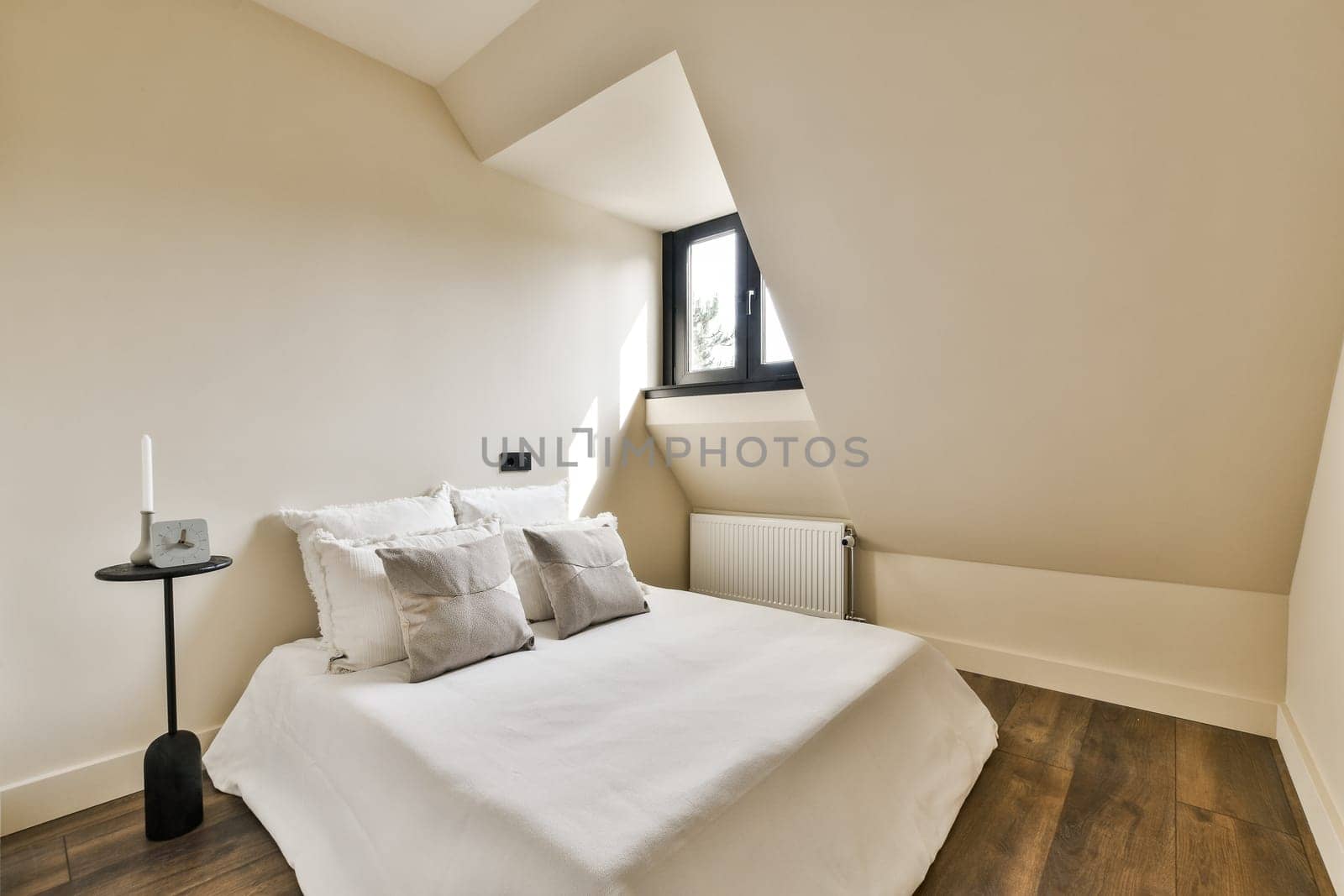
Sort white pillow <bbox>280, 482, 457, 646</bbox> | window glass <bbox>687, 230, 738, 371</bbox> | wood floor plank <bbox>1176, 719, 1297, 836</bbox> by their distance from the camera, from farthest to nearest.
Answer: window glass <bbox>687, 230, 738, 371</bbox> → white pillow <bbox>280, 482, 457, 646</bbox> → wood floor plank <bbox>1176, 719, 1297, 836</bbox>

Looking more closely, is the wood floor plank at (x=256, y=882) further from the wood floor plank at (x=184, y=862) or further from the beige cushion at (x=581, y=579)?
the beige cushion at (x=581, y=579)

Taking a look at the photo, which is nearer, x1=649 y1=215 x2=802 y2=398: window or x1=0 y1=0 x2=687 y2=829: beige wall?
x1=0 y1=0 x2=687 y2=829: beige wall

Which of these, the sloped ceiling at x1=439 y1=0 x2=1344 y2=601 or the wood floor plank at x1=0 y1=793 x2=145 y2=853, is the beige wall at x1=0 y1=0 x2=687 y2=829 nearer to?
the wood floor plank at x1=0 y1=793 x2=145 y2=853

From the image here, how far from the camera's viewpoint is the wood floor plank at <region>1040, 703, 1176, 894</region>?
5.04ft

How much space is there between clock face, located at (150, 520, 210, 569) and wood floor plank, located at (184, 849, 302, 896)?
80 cm

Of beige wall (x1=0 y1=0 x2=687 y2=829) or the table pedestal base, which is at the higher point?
beige wall (x1=0 y1=0 x2=687 y2=829)

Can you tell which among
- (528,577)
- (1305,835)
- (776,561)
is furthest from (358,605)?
(1305,835)

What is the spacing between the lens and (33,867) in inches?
62.4

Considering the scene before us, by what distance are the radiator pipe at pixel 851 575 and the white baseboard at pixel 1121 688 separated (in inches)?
14.8

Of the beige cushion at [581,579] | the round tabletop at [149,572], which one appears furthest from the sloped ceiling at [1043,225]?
the round tabletop at [149,572]

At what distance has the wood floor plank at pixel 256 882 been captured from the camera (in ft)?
4.87

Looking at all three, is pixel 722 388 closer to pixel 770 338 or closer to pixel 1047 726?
pixel 770 338

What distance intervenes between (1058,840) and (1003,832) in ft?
0.44

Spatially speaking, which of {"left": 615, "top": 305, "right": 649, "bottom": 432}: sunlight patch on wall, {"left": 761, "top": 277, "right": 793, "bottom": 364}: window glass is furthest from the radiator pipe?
{"left": 615, "top": 305, "right": 649, "bottom": 432}: sunlight patch on wall
